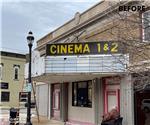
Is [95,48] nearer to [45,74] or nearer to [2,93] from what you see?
[45,74]

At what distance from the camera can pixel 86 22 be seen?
75.6 ft

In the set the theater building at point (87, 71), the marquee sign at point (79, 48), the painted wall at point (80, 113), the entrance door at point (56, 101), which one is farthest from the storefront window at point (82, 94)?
the marquee sign at point (79, 48)

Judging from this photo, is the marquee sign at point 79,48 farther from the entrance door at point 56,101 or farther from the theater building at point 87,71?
the entrance door at point 56,101

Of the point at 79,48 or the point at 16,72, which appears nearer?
the point at 79,48

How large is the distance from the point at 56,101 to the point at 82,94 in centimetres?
509

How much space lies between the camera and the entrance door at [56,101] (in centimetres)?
2855

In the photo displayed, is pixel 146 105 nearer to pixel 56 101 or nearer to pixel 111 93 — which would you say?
pixel 111 93

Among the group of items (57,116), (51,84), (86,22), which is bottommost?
(57,116)

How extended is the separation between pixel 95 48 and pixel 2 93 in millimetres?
38256

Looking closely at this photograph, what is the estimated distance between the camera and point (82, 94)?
969 inches

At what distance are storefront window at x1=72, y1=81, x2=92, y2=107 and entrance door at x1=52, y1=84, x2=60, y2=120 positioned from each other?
2882 mm

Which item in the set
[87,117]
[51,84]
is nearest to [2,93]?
[51,84]

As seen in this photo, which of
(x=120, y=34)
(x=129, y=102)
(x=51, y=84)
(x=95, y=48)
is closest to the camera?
(x=120, y=34)

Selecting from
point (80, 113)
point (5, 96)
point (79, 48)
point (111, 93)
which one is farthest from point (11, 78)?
point (79, 48)
